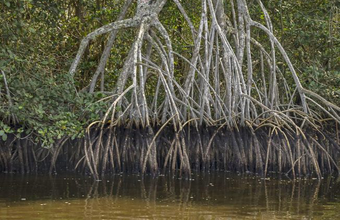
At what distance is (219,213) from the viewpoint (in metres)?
7.94

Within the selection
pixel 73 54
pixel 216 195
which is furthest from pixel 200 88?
pixel 73 54

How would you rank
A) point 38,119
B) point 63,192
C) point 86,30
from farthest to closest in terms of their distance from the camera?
point 86,30 → point 38,119 → point 63,192

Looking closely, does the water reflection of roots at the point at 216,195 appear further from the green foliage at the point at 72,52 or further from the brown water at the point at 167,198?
the green foliage at the point at 72,52

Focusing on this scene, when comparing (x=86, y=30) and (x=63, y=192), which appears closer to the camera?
(x=63, y=192)

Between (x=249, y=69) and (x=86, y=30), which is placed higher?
(x=86, y=30)

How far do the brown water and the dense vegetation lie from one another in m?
0.62

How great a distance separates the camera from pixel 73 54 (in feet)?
44.1

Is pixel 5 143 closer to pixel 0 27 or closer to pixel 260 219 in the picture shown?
pixel 0 27

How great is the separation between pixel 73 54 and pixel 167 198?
5.29 metres

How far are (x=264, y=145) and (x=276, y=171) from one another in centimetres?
44

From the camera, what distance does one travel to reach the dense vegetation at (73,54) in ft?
32.2

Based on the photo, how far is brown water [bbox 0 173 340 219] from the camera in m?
7.87

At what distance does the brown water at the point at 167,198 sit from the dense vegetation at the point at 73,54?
0.62m

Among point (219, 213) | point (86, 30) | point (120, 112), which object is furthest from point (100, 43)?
point (219, 213)
